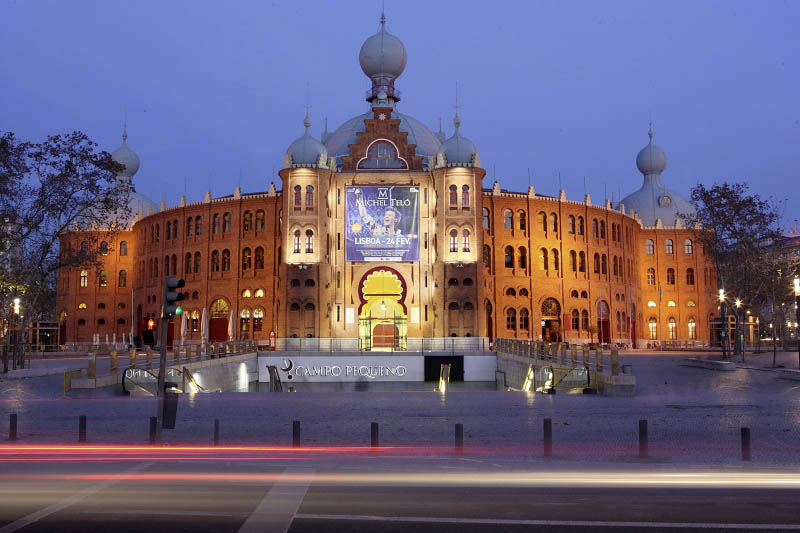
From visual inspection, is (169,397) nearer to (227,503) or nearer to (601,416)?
(227,503)

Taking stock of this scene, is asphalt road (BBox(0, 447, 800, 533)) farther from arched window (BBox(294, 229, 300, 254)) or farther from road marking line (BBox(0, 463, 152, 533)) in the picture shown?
arched window (BBox(294, 229, 300, 254))

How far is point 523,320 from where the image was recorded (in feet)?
208

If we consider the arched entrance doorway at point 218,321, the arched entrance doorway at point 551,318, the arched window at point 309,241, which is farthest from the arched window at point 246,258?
the arched entrance doorway at point 551,318

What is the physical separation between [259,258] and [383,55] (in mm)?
20772

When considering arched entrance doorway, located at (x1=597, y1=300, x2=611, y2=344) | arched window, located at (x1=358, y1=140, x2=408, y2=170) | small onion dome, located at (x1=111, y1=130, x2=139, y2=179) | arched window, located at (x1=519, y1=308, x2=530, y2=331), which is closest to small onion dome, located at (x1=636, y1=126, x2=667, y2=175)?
arched entrance doorway, located at (x1=597, y1=300, x2=611, y2=344)

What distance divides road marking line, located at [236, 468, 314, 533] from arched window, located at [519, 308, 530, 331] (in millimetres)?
52876

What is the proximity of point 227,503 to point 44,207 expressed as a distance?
28.9 meters

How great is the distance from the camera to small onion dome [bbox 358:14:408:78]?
224 feet

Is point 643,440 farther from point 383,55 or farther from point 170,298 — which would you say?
point 383,55

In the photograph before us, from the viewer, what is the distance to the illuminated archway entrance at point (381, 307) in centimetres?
5553

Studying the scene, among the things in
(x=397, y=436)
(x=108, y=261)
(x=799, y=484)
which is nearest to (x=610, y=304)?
(x=108, y=261)

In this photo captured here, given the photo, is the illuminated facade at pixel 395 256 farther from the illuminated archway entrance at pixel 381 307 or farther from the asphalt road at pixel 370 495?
the asphalt road at pixel 370 495

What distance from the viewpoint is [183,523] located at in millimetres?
8492

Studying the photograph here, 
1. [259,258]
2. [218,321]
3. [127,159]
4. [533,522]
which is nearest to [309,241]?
[259,258]
